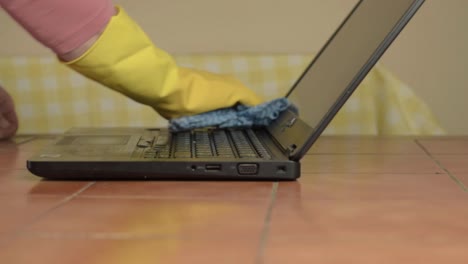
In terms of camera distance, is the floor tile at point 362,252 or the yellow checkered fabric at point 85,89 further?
the yellow checkered fabric at point 85,89

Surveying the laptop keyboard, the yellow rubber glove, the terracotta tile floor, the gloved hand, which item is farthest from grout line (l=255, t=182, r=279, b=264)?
the gloved hand

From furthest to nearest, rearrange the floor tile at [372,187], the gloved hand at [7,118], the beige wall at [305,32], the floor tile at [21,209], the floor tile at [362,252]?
the beige wall at [305,32]
the gloved hand at [7,118]
the floor tile at [372,187]
the floor tile at [21,209]
the floor tile at [362,252]

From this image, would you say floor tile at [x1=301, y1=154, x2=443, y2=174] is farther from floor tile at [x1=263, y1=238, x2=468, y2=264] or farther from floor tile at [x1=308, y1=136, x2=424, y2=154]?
floor tile at [x1=263, y1=238, x2=468, y2=264]

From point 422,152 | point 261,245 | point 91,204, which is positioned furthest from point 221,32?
point 261,245

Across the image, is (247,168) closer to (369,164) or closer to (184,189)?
(184,189)

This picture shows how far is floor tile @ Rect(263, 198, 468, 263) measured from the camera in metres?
0.47

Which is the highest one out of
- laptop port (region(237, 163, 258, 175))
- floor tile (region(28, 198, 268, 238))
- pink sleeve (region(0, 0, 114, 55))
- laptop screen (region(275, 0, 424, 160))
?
pink sleeve (region(0, 0, 114, 55))

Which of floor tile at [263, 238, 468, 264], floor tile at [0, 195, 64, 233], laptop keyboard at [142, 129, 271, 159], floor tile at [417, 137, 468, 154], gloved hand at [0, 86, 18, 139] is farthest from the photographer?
gloved hand at [0, 86, 18, 139]

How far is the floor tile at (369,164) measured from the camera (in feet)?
2.71

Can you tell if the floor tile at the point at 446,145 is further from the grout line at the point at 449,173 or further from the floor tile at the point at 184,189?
the floor tile at the point at 184,189

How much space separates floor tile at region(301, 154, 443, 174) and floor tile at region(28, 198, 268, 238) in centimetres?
21

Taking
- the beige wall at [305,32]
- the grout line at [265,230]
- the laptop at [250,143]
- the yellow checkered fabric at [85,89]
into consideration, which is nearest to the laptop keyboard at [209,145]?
the laptop at [250,143]

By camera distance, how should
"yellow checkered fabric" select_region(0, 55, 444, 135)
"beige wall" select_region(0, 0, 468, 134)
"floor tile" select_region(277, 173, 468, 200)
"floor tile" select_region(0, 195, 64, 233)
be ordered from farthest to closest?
"beige wall" select_region(0, 0, 468, 134) < "yellow checkered fabric" select_region(0, 55, 444, 135) < "floor tile" select_region(277, 173, 468, 200) < "floor tile" select_region(0, 195, 64, 233)

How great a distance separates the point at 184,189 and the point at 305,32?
116 centimetres
